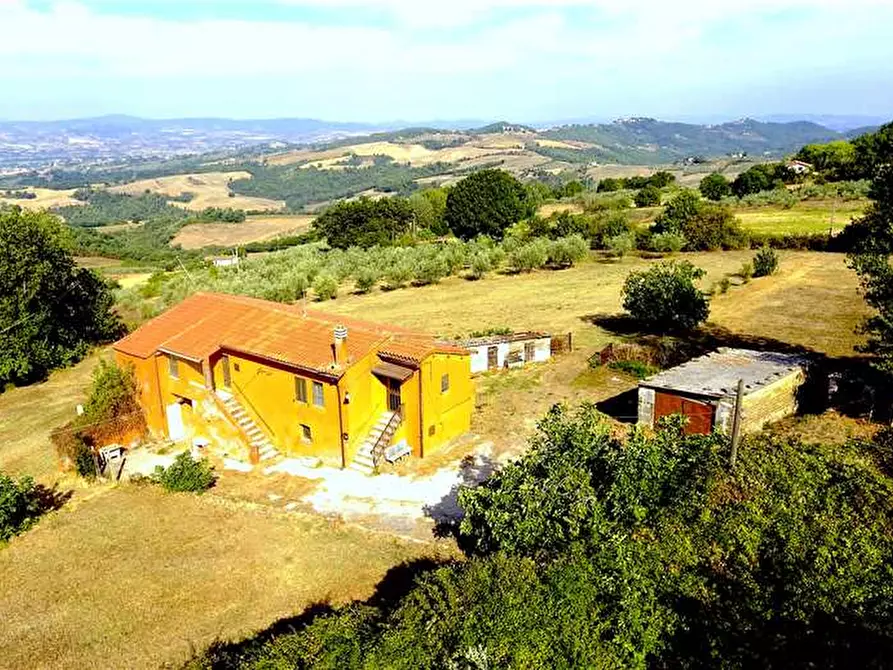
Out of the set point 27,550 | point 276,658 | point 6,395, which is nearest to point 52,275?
point 6,395

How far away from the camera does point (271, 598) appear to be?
634 inches

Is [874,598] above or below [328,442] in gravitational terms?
above

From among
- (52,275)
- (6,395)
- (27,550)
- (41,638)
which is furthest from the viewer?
(52,275)

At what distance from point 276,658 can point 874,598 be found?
9864 mm

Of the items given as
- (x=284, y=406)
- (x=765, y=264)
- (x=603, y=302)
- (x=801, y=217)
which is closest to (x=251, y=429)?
(x=284, y=406)

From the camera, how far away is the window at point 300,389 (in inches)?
869

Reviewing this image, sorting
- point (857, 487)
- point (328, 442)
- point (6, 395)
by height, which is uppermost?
point (857, 487)

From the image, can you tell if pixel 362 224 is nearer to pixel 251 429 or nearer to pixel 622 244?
pixel 622 244

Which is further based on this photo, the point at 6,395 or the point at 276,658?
the point at 6,395

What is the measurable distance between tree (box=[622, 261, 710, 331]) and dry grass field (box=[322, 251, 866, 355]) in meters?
2.30

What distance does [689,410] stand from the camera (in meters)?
22.4

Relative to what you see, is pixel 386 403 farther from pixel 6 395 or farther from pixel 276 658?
pixel 6 395

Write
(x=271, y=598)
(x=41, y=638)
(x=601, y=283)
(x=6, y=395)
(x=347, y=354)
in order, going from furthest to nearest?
1. (x=601, y=283)
2. (x=6, y=395)
3. (x=347, y=354)
4. (x=271, y=598)
5. (x=41, y=638)

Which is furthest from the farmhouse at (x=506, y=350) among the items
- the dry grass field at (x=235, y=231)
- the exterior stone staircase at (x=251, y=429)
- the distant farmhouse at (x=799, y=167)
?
the dry grass field at (x=235, y=231)
